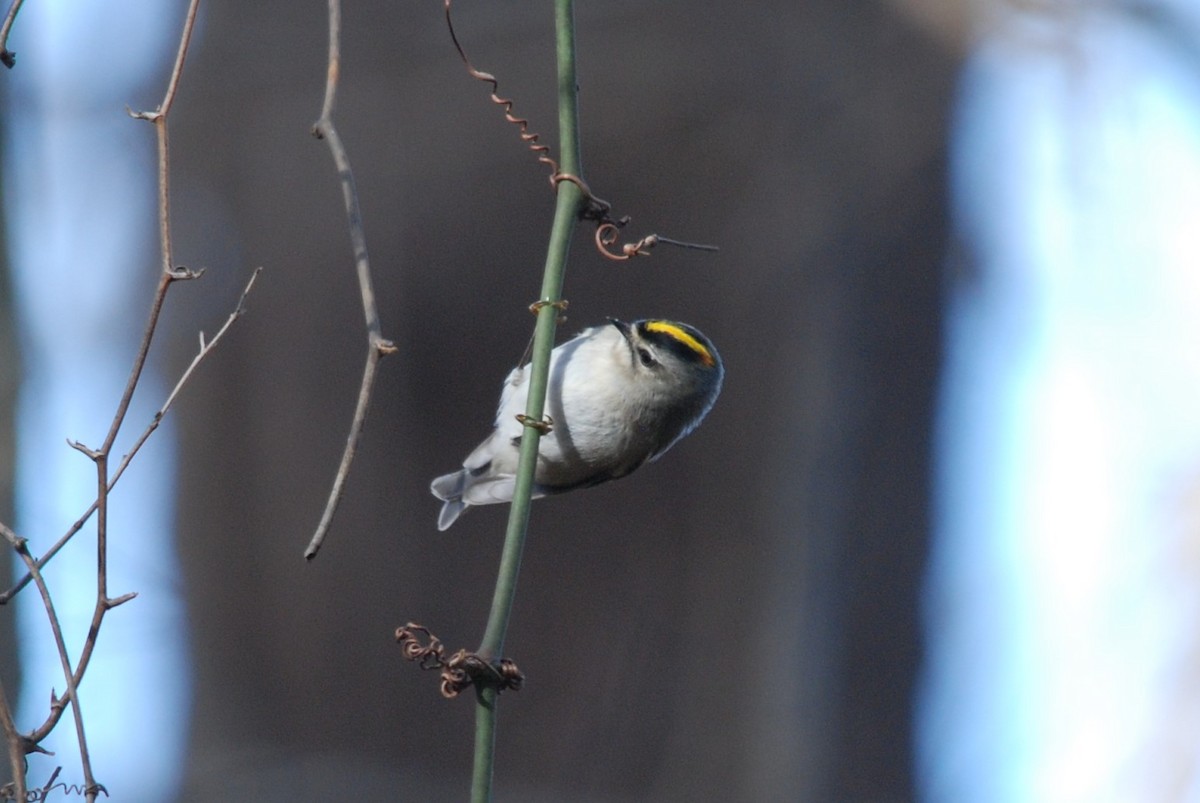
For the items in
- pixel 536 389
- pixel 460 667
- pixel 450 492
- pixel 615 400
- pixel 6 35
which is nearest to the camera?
pixel 460 667

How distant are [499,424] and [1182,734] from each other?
225 cm

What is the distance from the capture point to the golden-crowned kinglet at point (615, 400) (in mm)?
3359

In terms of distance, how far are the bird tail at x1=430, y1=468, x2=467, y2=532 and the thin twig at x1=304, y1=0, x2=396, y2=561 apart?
2.23 metres

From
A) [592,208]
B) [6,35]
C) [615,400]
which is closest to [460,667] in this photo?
[592,208]

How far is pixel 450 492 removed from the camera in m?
3.81

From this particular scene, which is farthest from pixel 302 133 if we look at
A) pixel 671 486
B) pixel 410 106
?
pixel 671 486

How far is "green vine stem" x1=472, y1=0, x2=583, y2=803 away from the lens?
1.40 m

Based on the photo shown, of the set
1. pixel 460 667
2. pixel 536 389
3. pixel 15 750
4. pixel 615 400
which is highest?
pixel 615 400

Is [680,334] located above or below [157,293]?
above

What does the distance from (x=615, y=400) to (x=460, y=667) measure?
6.47 feet

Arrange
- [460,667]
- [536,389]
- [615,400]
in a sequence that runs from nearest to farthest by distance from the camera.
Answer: [460,667], [536,389], [615,400]

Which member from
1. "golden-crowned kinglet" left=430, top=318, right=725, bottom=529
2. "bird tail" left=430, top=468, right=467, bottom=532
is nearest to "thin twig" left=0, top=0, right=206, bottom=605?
"golden-crowned kinglet" left=430, top=318, right=725, bottom=529

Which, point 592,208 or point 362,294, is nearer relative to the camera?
point 362,294

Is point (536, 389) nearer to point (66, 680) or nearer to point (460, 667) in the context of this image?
point (460, 667)
